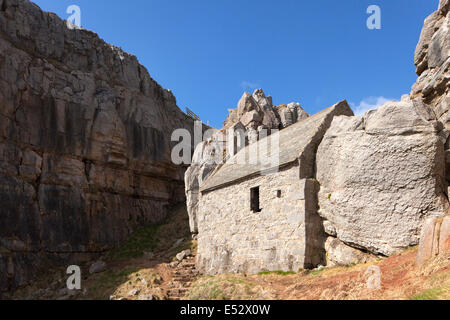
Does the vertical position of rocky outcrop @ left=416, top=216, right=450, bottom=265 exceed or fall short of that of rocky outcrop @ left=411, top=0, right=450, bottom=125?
it falls short

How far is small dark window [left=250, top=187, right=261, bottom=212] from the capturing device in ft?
59.3

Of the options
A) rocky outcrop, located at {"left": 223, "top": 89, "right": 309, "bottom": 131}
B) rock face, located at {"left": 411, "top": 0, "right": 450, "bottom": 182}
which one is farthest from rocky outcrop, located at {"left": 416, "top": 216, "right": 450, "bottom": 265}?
rocky outcrop, located at {"left": 223, "top": 89, "right": 309, "bottom": 131}

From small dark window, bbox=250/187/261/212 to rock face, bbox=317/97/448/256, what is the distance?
4091 millimetres

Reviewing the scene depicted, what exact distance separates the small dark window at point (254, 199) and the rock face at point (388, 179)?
4.09 metres

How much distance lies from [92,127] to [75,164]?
11.5 feet

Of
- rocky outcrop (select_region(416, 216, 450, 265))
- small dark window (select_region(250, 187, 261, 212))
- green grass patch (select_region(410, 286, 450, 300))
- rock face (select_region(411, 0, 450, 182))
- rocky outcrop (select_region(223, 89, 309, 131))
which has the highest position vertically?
rocky outcrop (select_region(223, 89, 309, 131))

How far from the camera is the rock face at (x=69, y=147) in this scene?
81.0 ft

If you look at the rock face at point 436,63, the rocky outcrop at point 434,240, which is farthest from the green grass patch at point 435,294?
the rock face at point 436,63

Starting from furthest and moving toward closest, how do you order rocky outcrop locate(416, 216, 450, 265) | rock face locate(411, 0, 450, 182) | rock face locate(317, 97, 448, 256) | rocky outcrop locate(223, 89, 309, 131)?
1. rocky outcrop locate(223, 89, 309, 131)
2. rock face locate(411, 0, 450, 182)
3. rock face locate(317, 97, 448, 256)
4. rocky outcrop locate(416, 216, 450, 265)

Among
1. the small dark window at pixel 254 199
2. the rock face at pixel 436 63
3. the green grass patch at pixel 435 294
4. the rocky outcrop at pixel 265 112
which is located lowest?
the green grass patch at pixel 435 294

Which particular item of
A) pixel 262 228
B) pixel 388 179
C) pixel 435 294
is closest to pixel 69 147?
pixel 262 228

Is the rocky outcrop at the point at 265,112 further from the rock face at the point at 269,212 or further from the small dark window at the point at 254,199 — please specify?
the small dark window at the point at 254,199

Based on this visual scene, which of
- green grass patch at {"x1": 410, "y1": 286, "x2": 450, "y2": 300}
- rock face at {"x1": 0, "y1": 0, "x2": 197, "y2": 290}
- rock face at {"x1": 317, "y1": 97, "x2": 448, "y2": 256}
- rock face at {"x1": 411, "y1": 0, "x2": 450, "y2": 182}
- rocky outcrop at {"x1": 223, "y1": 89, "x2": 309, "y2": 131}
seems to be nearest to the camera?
green grass patch at {"x1": 410, "y1": 286, "x2": 450, "y2": 300}

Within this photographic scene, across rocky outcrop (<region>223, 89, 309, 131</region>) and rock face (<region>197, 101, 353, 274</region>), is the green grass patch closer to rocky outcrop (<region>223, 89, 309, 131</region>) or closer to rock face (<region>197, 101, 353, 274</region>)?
rock face (<region>197, 101, 353, 274</region>)
